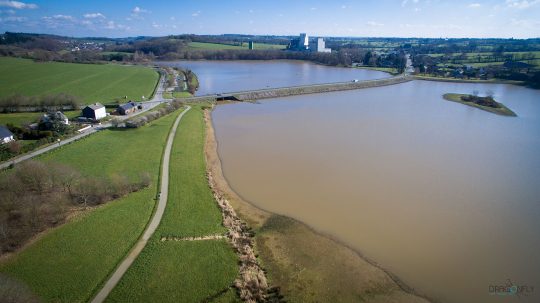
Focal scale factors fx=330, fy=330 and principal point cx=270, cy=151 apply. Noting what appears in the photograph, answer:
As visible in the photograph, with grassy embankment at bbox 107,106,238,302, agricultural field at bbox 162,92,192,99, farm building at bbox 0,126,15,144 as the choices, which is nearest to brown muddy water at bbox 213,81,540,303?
grassy embankment at bbox 107,106,238,302

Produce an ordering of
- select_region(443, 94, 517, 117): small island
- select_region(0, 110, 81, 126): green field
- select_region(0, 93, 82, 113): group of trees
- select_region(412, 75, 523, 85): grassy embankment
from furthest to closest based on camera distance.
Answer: select_region(412, 75, 523, 85): grassy embankment < select_region(443, 94, 517, 117): small island < select_region(0, 93, 82, 113): group of trees < select_region(0, 110, 81, 126): green field

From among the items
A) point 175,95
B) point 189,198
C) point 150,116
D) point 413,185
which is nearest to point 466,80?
point 175,95

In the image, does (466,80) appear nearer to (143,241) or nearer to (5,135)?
(143,241)

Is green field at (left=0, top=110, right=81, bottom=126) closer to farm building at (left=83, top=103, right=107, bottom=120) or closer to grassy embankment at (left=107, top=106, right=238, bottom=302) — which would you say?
farm building at (left=83, top=103, right=107, bottom=120)

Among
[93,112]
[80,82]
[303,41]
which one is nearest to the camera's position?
[93,112]

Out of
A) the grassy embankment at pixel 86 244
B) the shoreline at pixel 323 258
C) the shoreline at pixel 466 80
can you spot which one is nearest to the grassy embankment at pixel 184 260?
the grassy embankment at pixel 86 244
